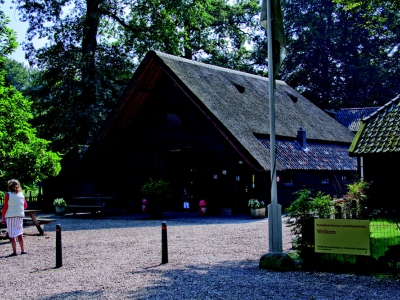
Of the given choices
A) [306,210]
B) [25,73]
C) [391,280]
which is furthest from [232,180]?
[25,73]

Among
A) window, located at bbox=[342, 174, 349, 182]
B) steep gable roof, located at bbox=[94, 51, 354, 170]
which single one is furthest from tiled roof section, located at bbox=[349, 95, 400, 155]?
window, located at bbox=[342, 174, 349, 182]

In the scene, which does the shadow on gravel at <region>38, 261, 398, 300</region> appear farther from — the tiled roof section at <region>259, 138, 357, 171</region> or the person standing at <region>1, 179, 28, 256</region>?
the tiled roof section at <region>259, 138, 357, 171</region>

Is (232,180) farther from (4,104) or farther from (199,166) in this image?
(4,104)

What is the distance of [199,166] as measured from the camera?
28.3 metres

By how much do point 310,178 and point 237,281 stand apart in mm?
20747

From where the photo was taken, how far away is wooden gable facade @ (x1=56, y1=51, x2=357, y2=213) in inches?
1015

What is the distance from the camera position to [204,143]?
26.7m

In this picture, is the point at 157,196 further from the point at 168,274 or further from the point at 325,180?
the point at 168,274

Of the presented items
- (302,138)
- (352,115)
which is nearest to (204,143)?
(302,138)

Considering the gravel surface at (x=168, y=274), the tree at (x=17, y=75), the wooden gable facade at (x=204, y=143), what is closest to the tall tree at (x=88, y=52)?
the wooden gable facade at (x=204, y=143)

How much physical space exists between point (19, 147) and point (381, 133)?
14215mm

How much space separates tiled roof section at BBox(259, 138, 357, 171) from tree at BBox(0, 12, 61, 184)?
11.2 meters

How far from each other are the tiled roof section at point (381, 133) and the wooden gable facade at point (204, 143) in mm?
4451

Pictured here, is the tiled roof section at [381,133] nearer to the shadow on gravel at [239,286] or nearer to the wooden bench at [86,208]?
the shadow on gravel at [239,286]
